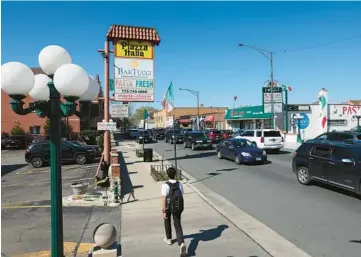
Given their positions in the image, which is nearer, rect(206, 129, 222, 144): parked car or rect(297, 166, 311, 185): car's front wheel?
rect(297, 166, 311, 185): car's front wheel

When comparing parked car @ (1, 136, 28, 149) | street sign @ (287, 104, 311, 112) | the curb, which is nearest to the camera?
the curb

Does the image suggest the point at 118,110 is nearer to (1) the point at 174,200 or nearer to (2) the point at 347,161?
(2) the point at 347,161

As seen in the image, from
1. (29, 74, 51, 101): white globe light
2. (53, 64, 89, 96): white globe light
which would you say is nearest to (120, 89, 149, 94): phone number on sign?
(29, 74, 51, 101): white globe light

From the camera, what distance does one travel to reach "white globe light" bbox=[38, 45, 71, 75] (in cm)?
467

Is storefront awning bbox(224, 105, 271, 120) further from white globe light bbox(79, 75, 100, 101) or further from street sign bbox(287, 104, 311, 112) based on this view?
white globe light bbox(79, 75, 100, 101)

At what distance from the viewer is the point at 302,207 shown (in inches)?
389

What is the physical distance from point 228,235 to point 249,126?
52.1m

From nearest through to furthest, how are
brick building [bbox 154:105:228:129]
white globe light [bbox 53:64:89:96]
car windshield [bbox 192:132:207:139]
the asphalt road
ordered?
1. white globe light [bbox 53:64:89:96]
2. the asphalt road
3. car windshield [bbox 192:132:207:139]
4. brick building [bbox 154:105:228:129]

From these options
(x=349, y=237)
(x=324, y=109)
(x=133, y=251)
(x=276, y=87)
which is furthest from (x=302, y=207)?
(x=324, y=109)

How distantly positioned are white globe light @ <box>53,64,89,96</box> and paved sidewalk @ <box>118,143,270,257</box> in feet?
11.7

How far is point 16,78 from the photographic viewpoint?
4.41 m

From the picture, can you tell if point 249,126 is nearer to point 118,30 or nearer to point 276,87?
point 276,87

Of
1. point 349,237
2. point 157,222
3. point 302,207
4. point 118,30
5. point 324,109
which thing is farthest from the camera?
→ point 324,109

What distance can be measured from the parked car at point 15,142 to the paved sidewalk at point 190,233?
113 feet
